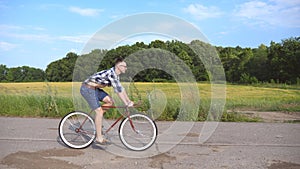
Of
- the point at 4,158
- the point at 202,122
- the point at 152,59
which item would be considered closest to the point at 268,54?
the point at 202,122

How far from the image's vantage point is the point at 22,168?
480 cm

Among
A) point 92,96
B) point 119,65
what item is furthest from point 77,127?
point 119,65

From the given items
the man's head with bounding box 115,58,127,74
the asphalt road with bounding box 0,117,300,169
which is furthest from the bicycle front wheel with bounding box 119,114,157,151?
the man's head with bounding box 115,58,127,74

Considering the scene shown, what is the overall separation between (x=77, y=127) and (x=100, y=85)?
1.04 m

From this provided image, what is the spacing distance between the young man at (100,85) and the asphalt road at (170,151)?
0.69 metres

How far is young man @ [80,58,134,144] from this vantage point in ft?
18.7

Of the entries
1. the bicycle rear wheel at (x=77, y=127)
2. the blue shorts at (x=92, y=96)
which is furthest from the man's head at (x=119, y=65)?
→ the bicycle rear wheel at (x=77, y=127)

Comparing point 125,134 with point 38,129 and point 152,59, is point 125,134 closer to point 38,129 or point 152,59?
point 152,59

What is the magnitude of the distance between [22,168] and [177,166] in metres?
2.38

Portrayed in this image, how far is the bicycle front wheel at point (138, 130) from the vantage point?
19.4 ft

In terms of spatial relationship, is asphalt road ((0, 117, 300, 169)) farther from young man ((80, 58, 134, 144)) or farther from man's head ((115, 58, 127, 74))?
man's head ((115, 58, 127, 74))

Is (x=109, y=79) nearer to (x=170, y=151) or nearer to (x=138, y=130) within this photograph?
(x=138, y=130)

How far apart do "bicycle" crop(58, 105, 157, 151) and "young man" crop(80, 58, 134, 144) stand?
19 centimetres

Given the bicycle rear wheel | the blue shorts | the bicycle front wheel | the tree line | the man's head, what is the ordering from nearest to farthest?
1. the man's head
2. the blue shorts
3. the bicycle front wheel
4. the bicycle rear wheel
5. the tree line
